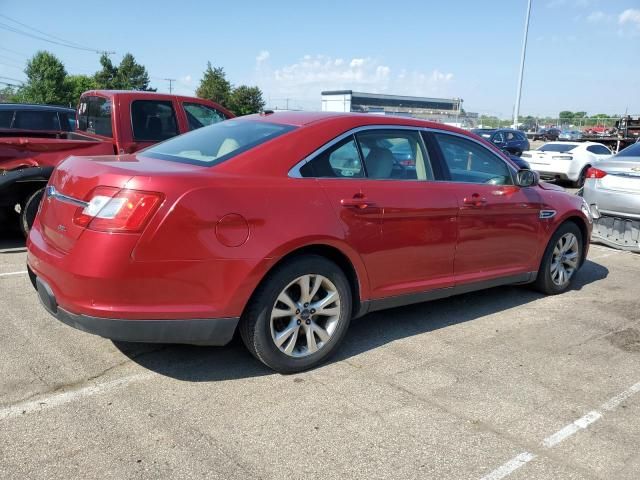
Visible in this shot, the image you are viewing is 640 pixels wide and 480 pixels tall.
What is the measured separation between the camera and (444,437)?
2975 millimetres

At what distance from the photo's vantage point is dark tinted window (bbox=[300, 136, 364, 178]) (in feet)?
12.0

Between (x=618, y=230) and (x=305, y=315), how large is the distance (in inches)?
235

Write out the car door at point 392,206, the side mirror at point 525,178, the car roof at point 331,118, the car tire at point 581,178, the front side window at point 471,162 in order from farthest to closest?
the car tire at point 581,178
the side mirror at point 525,178
the front side window at point 471,162
the car roof at point 331,118
the car door at point 392,206

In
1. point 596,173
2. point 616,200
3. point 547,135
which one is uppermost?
point 547,135

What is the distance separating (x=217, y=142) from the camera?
153 inches

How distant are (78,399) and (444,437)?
2.00 metres

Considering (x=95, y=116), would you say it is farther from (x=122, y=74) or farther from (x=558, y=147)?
(x=122, y=74)

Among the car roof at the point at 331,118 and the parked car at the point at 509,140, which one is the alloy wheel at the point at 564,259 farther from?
the parked car at the point at 509,140

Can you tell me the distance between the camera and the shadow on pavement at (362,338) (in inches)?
143

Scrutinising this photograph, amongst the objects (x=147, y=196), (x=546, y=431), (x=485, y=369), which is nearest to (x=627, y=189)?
(x=485, y=369)

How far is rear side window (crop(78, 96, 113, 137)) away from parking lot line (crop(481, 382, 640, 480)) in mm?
6277

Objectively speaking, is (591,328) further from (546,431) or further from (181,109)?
(181,109)

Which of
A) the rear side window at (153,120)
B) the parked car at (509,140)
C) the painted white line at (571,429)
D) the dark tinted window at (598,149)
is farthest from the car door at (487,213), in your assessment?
the parked car at (509,140)

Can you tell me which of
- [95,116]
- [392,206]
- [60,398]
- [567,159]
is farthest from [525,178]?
[567,159]
